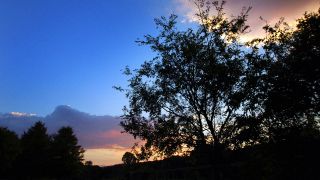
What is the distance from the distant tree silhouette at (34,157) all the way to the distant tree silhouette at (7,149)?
7616 mm

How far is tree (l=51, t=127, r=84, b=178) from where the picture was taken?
88062 mm

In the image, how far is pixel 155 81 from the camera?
34.0 metres

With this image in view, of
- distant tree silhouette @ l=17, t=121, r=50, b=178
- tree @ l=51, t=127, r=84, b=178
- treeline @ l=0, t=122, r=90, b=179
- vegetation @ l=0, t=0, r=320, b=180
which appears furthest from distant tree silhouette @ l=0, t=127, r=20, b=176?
vegetation @ l=0, t=0, r=320, b=180

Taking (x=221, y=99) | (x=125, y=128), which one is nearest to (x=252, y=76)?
(x=221, y=99)

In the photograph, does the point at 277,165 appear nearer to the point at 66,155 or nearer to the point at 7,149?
the point at 7,149

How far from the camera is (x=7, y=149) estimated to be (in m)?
75.0

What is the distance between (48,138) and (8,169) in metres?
13.8

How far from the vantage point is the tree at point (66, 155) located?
88062mm

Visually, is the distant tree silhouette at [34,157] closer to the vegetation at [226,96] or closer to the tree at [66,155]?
the tree at [66,155]

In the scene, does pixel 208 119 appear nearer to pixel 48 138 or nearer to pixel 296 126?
pixel 296 126

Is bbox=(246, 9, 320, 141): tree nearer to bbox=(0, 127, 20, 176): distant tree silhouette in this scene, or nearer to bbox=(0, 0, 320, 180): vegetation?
bbox=(0, 0, 320, 180): vegetation

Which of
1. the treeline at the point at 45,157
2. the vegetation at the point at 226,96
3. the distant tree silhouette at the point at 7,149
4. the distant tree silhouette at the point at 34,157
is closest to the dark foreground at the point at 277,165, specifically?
the vegetation at the point at 226,96

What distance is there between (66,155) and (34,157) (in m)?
7.27

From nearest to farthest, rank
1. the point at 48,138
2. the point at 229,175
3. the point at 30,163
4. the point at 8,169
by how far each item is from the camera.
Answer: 1. the point at 229,175
2. the point at 8,169
3. the point at 30,163
4. the point at 48,138
